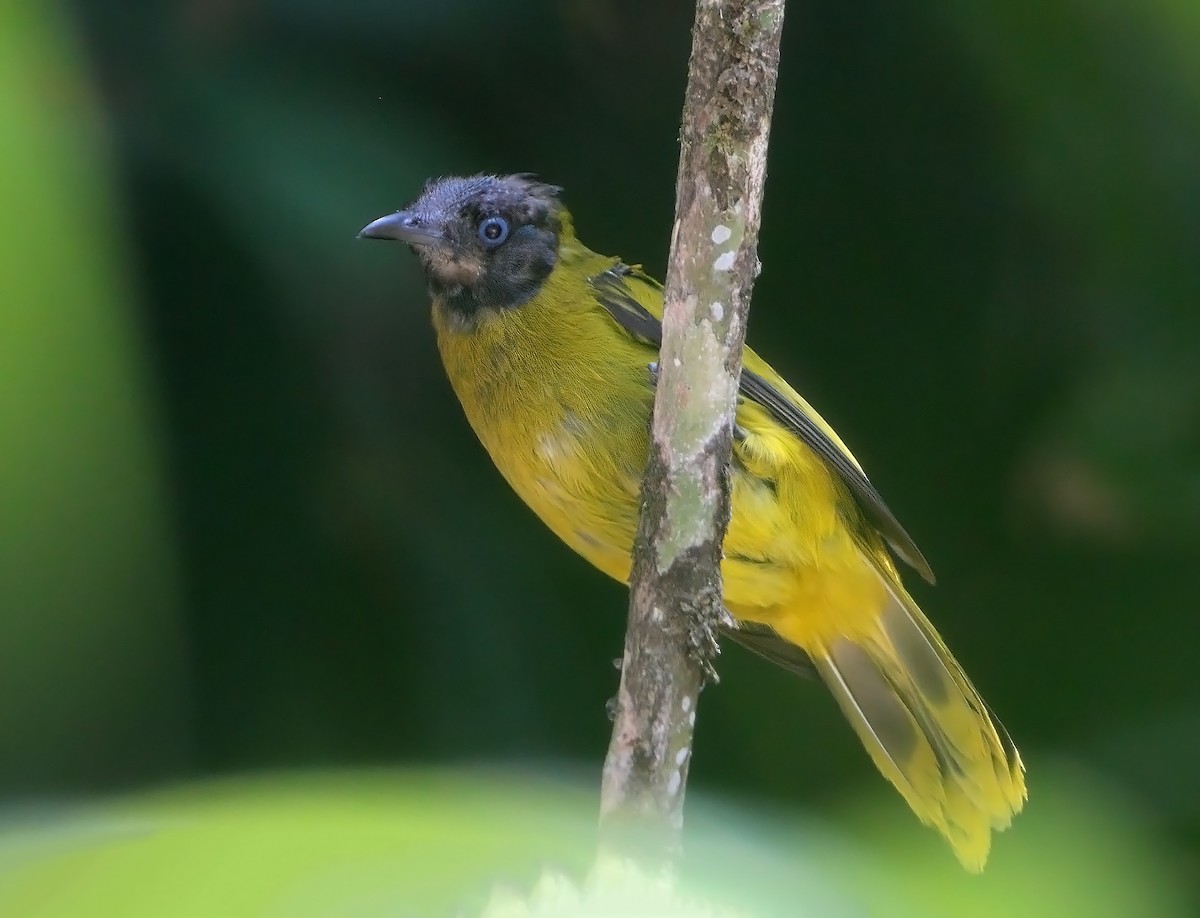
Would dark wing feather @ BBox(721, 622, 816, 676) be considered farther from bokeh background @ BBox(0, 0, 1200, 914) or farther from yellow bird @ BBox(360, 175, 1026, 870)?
bokeh background @ BBox(0, 0, 1200, 914)

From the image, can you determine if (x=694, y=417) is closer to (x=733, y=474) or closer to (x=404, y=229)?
(x=733, y=474)

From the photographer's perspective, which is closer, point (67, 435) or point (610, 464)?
point (67, 435)

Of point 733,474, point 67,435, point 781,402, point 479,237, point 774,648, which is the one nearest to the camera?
point 67,435

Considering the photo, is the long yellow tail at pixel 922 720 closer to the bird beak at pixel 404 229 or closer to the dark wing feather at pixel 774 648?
the dark wing feather at pixel 774 648

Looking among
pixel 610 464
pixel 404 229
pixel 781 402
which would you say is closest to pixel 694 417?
pixel 610 464

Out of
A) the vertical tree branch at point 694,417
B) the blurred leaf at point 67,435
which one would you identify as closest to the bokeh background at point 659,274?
the blurred leaf at point 67,435

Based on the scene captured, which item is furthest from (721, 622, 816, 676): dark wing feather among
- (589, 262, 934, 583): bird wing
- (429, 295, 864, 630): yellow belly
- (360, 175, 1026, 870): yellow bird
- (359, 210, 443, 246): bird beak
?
(359, 210, 443, 246): bird beak
